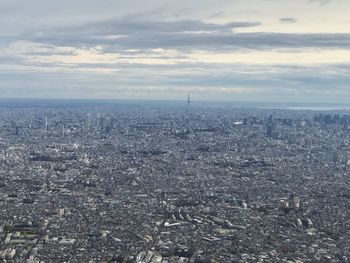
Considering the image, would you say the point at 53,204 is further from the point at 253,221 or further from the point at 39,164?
the point at 39,164

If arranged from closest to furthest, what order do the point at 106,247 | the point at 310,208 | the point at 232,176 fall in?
the point at 106,247, the point at 310,208, the point at 232,176

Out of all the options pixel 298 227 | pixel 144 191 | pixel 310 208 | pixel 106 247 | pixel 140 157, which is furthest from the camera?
pixel 140 157

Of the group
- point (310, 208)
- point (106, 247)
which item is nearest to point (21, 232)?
point (106, 247)

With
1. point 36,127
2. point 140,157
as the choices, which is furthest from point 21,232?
point 36,127

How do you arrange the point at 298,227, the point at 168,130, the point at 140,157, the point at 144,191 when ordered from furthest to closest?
the point at 168,130 → the point at 140,157 → the point at 144,191 → the point at 298,227

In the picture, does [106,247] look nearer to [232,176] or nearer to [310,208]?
[310,208]

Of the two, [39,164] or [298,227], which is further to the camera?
[39,164]
